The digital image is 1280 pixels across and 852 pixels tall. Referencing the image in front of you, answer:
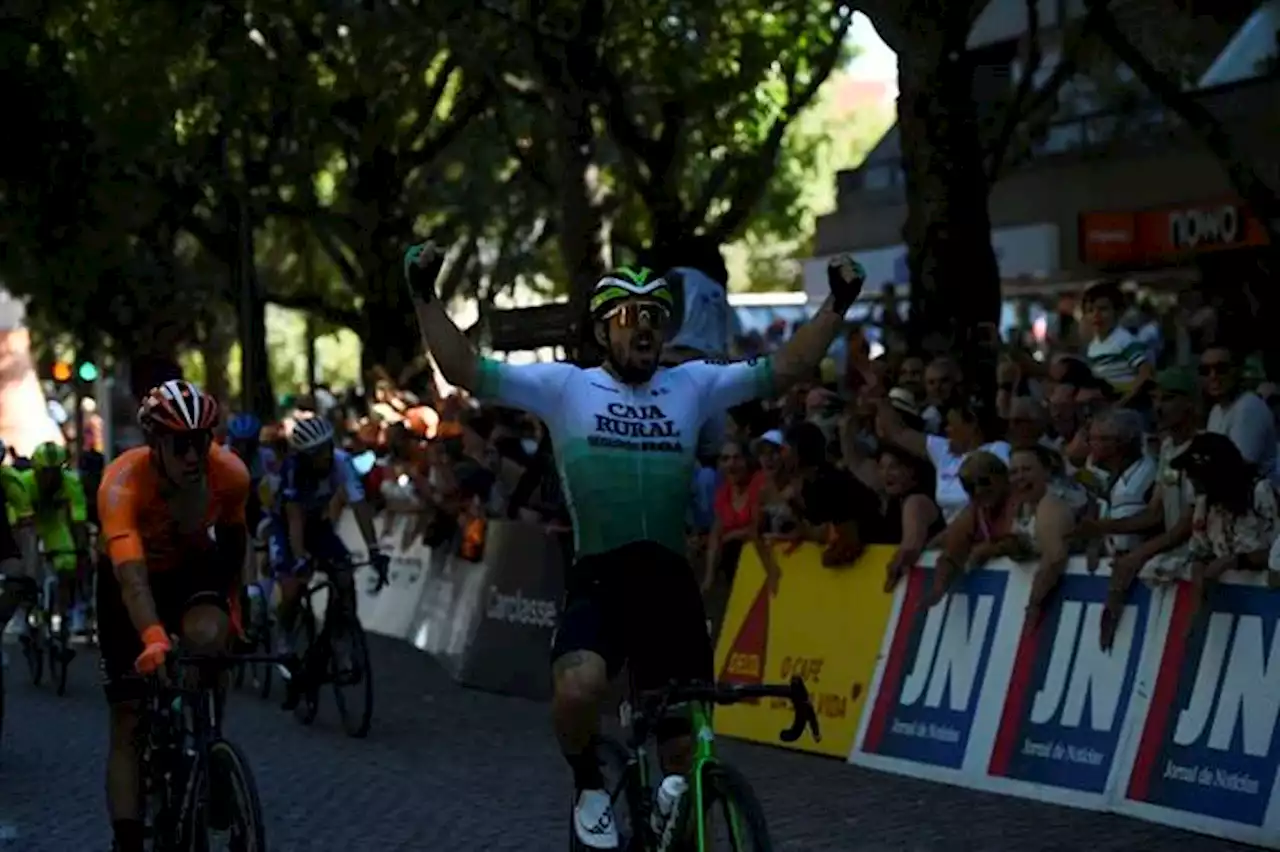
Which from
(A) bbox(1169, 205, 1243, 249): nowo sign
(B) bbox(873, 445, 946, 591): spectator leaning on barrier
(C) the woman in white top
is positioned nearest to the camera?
(B) bbox(873, 445, 946, 591): spectator leaning on barrier

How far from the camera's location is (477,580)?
1953 cm

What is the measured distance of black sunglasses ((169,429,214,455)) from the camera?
876 centimetres

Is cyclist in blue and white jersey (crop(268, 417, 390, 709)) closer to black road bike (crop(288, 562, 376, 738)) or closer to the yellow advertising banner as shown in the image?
black road bike (crop(288, 562, 376, 738))

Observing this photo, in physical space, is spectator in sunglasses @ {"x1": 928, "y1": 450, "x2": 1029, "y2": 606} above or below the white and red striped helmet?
below

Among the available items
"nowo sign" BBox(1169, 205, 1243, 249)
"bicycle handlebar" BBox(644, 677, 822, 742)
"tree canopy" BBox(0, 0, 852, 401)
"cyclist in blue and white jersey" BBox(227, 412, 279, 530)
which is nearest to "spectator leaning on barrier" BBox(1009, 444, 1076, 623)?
"bicycle handlebar" BBox(644, 677, 822, 742)

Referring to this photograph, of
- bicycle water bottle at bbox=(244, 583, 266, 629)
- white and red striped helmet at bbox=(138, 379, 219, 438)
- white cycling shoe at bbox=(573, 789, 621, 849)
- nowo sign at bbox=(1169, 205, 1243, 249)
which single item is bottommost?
white cycling shoe at bbox=(573, 789, 621, 849)

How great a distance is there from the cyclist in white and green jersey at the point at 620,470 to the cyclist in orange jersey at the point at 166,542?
3.42ft

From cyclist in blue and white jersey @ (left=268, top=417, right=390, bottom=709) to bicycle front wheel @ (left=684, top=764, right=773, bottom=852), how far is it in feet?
29.3

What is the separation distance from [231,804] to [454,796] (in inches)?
172

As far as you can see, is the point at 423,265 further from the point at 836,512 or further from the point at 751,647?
the point at 751,647

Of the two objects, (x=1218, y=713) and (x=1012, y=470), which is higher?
(x=1012, y=470)

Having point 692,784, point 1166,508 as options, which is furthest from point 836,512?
point 692,784

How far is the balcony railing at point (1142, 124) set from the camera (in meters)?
27.5

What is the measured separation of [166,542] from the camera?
9.19 metres
